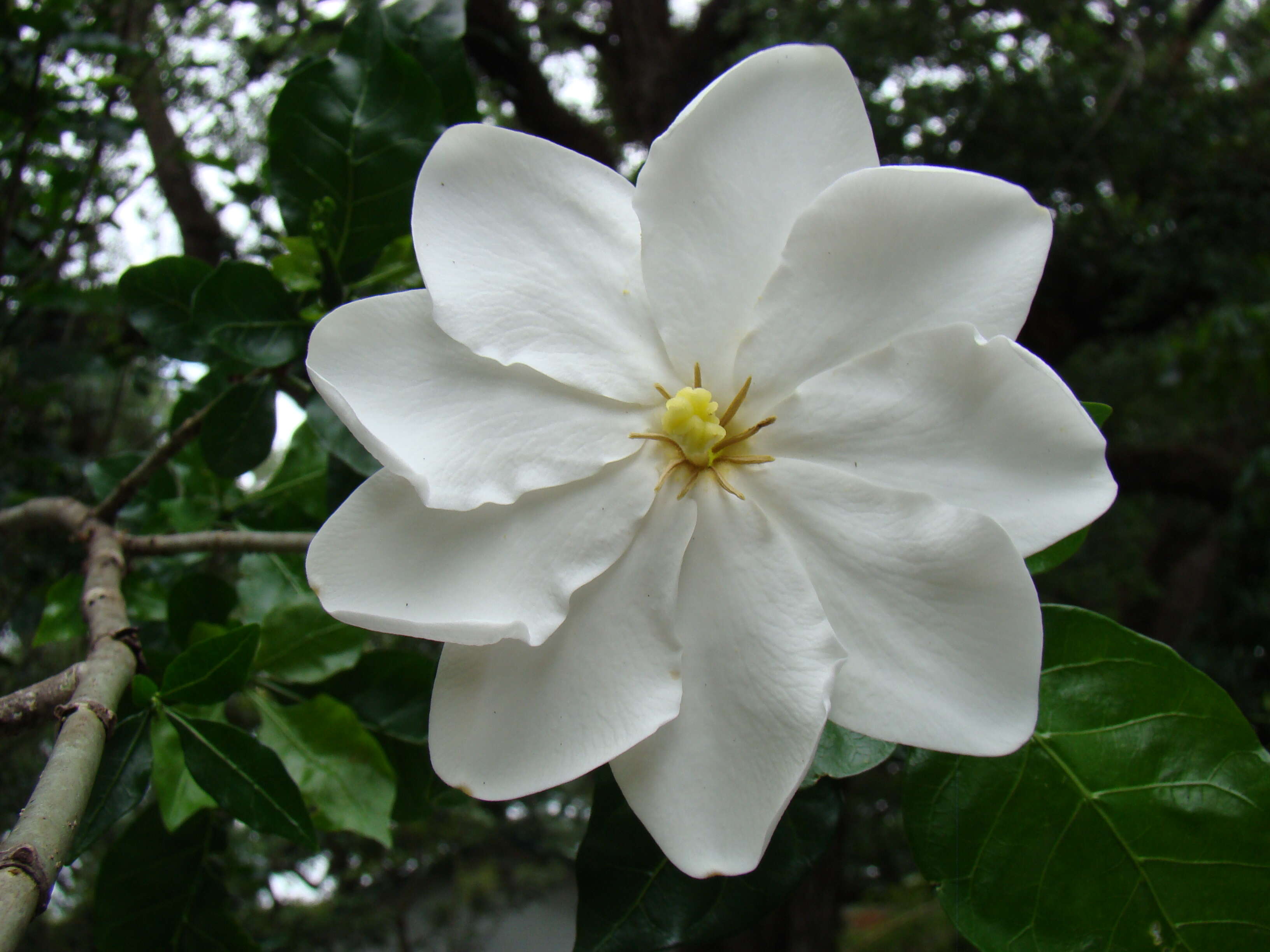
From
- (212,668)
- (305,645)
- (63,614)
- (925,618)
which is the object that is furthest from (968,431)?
(63,614)

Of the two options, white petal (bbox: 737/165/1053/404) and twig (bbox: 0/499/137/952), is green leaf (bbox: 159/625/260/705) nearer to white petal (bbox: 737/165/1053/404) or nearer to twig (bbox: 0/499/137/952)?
twig (bbox: 0/499/137/952)

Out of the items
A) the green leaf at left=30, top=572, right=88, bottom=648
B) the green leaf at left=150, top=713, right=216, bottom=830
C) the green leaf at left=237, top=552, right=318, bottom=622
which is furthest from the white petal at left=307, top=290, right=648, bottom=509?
the green leaf at left=30, top=572, right=88, bottom=648

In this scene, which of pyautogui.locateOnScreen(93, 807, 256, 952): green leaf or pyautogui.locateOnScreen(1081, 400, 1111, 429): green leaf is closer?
pyautogui.locateOnScreen(1081, 400, 1111, 429): green leaf

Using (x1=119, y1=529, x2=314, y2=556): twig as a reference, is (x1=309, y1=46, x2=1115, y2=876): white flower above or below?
above

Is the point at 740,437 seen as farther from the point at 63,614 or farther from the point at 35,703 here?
the point at 63,614

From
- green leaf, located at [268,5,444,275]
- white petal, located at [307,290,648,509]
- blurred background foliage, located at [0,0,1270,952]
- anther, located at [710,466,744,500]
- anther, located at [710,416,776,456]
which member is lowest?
blurred background foliage, located at [0,0,1270,952]

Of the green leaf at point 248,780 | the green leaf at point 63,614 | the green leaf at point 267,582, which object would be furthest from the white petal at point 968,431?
the green leaf at point 63,614

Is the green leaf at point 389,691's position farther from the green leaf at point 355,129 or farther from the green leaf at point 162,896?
the green leaf at point 355,129
